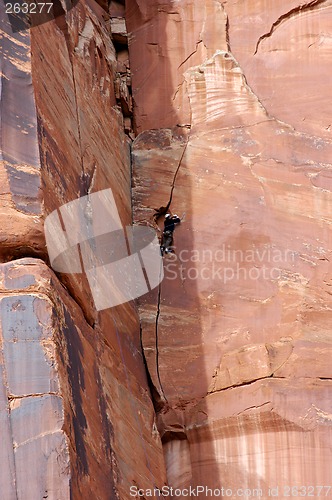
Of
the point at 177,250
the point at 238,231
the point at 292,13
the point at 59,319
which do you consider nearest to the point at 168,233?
the point at 177,250

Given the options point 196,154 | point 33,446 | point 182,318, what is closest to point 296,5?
point 196,154

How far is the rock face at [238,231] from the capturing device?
35.6ft

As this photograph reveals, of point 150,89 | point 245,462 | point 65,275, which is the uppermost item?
point 150,89

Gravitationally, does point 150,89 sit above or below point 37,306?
above

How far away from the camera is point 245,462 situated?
10.8 metres

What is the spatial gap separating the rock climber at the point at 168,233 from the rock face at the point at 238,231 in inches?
2.5

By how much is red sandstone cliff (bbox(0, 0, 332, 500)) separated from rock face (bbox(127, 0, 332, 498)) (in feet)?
0.05

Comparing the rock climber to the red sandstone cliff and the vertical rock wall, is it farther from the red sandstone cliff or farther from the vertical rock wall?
the vertical rock wall

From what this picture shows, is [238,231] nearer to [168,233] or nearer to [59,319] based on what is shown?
[168,233]

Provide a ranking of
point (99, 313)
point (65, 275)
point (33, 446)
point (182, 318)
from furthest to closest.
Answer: point (182, 318) < point (99, 313) < point (65, 275) < point (33, 446)

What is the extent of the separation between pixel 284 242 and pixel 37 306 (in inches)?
131

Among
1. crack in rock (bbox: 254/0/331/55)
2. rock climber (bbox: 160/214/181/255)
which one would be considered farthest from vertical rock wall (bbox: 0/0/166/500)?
crack in rock (bbox: 254/0/331/55)

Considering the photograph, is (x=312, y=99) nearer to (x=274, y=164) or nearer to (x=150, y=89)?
(x=274, y=164)

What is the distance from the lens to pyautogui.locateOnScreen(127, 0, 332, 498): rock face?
35.6 ft
